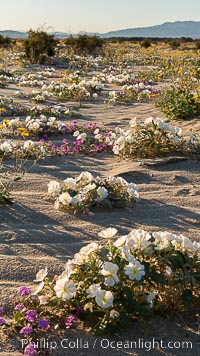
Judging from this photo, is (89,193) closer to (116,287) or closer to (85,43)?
(116,287)

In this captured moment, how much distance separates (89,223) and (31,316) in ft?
5.05

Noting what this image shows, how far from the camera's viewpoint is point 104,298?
2.65 meters

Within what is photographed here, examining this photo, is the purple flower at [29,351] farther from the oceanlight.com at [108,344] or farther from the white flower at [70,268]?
the white flower at [70,268]

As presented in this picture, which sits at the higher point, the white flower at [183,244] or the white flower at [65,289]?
the white flower at [183,244]

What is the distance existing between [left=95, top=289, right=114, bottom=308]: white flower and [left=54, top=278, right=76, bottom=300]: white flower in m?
0.16

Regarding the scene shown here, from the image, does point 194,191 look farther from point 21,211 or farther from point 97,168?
point 21,211

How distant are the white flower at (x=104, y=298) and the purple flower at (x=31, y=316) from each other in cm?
36

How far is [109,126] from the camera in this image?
806cm

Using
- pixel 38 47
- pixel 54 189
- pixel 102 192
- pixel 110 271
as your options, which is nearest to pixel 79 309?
pixel 110 271

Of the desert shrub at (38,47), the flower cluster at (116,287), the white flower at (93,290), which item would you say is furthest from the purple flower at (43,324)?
the desert shrub at (38,47)

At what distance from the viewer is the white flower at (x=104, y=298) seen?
263 cm

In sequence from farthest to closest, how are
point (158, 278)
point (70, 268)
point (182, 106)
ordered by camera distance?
point (182, 106), point (70, 268), point (158, 278)

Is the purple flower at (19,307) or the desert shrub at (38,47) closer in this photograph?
the purple flower at (19,307)

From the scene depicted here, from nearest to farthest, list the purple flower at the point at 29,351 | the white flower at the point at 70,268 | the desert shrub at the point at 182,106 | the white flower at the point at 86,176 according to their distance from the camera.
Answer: the purple flower at the point at 29,351 → the white flower at the point at 70,268 → the white flower at the point at 86,176 → the desert shrub at the point at 182,106
